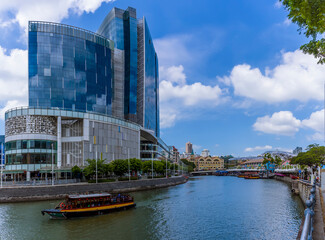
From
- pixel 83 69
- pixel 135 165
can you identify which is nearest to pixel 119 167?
pixel 135 165

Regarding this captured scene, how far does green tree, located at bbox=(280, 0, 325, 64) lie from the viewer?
12.2m

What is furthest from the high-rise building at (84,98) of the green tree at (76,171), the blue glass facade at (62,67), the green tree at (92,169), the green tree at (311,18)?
the green tree at (311,18)

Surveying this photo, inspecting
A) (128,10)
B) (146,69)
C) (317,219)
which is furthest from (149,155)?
(317,219)

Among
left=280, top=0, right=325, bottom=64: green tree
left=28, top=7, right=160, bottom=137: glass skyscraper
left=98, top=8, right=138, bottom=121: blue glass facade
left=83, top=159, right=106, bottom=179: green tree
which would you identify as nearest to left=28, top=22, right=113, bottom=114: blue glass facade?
left=28, top=7, right=160, bottom=137: glass skyscraper

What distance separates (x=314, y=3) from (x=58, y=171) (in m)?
77.7

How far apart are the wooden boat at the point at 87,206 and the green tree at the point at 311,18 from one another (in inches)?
1515

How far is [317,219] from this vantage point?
14.5m

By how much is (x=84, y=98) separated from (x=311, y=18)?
126080 millimetres

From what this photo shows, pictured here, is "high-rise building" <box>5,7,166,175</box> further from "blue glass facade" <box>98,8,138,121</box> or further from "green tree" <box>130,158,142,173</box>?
"green tree" <box>130,158,142,173</box>

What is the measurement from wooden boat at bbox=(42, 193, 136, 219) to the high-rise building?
34.4 meters

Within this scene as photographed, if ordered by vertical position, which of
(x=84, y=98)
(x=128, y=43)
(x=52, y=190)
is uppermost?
(x=128, y=43)

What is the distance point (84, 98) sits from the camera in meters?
130

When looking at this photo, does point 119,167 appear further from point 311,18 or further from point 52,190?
point 311,18

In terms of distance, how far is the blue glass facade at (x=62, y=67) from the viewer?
4810 inches
